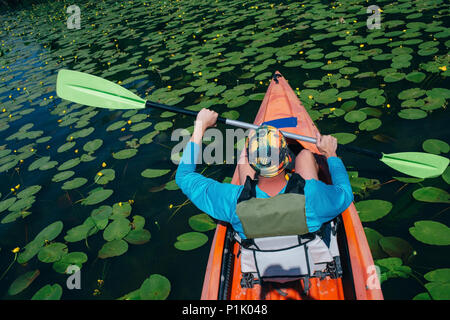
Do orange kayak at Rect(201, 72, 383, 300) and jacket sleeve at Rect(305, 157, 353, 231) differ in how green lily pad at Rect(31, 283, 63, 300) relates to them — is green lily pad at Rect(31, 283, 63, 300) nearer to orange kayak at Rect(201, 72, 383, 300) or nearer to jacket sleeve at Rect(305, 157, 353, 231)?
orange kayak at Rect(201, 72, 383, 300)

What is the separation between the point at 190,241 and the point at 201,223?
205 millimetres

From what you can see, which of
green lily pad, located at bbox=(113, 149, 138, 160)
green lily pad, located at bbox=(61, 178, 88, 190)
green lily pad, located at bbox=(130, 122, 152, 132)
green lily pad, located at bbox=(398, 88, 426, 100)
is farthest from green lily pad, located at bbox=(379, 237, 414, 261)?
green lily pad, located at bbox=(130, 122, 152, 132)

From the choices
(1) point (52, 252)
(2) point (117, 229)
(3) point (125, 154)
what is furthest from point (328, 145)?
(3) point (125, 154)

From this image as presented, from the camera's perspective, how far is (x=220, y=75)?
16.4 feet

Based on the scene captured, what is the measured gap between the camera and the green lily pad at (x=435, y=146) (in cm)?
263

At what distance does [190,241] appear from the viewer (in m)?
2.42

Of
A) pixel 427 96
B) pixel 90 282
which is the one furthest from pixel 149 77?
pixel 427 96

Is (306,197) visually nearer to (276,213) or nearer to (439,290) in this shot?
(276,213)

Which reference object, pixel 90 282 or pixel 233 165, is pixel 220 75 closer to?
pixel 233 165

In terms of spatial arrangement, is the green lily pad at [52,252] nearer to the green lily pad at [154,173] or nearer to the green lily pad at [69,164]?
the green lily pad at [154,173]

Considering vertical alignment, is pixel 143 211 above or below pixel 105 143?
below

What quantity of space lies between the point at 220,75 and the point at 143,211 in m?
3.04

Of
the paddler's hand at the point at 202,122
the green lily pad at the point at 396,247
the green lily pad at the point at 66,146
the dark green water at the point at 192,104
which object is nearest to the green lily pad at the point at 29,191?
the dark green water at the point at 192,104

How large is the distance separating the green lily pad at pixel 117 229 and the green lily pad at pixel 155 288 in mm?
588
